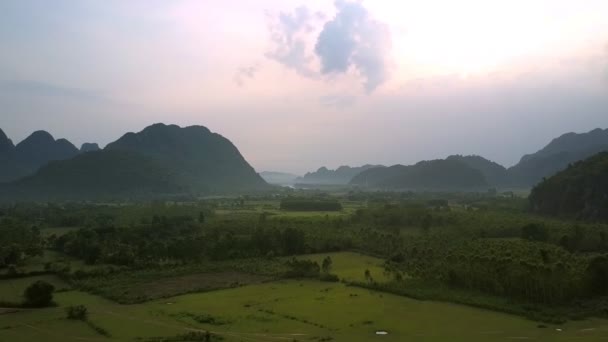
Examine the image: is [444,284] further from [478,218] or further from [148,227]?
[148,227]

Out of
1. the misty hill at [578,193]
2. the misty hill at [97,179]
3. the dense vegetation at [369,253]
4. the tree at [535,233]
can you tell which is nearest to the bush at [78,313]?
the dense vegetation at [369,253]

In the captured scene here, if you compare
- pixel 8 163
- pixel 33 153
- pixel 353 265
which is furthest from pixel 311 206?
pixel 33 153

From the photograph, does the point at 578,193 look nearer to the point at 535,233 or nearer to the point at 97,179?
the point at 535,233

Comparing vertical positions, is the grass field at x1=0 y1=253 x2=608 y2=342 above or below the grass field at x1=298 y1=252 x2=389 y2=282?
below

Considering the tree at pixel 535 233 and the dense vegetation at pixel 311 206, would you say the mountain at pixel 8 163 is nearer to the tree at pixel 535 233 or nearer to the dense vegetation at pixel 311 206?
the dense vegetation at pixel 311 206

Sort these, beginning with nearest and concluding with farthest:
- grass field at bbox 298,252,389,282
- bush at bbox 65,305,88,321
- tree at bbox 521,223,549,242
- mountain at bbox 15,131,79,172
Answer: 1. bush at bbox 65,305,88,321
2. grass field at bbox 298,252,389,282
3. tree at bbox 521,223,549,242
4. mountain at bbox 15,131,79,172

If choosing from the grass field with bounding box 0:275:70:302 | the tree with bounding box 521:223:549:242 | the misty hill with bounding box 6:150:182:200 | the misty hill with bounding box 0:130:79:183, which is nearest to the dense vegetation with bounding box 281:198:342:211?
the tree with bounding box 521:223:549:242

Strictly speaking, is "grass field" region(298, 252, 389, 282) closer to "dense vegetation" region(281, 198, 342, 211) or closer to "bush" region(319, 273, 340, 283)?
"bush" region(319, 273, 340, 283)

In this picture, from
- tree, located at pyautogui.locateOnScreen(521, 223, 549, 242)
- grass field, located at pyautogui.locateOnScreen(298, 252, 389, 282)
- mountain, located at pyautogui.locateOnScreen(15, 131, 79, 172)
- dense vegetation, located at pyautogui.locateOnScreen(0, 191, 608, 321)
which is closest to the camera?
dense vegetation, located at pyautogui.locateOnScreen(0, 191, 608, 321)
